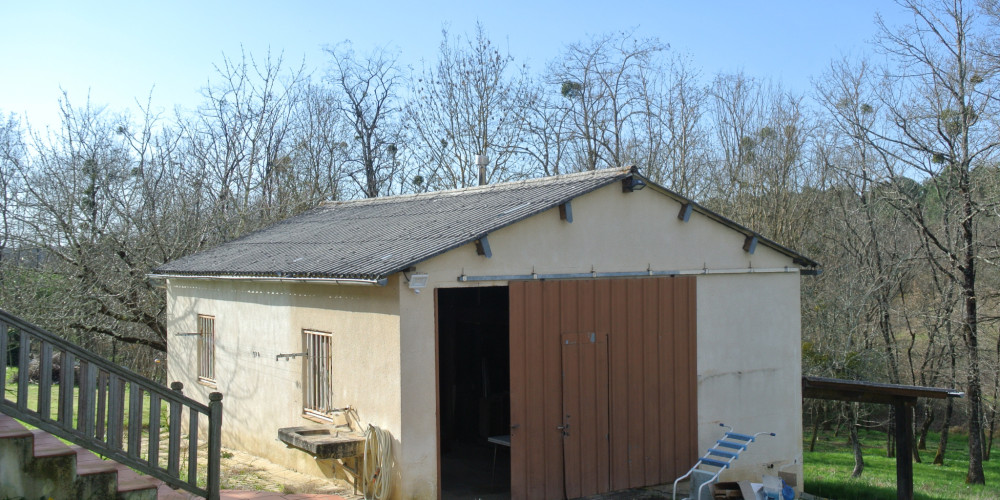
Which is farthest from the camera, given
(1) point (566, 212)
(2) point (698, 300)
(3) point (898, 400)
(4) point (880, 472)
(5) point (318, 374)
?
(4) point (880, 472)

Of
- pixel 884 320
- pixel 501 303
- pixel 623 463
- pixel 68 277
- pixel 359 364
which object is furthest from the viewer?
pixel 884 320

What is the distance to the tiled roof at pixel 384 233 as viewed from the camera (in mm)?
8594

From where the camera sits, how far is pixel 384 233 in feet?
34.3

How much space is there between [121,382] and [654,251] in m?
6.42

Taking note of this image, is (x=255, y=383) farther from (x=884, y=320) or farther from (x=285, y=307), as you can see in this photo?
(x=884, y=320)

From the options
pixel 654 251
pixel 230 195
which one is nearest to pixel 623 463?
pixel 654 251

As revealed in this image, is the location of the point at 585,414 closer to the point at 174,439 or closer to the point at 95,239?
the point at 174,439

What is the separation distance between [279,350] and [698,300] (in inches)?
221

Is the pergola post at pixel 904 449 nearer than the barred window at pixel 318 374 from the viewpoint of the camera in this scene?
No

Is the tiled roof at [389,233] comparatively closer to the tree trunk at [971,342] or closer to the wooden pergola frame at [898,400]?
the wooden pergola frame at [898,400]

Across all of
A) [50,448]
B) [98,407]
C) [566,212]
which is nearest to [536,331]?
[566,212]

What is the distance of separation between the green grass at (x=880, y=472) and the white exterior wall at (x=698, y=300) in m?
4.15

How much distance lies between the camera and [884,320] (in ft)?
74.0

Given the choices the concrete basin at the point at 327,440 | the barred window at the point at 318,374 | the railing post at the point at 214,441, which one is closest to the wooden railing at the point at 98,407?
the railing post at the point at 214,441
